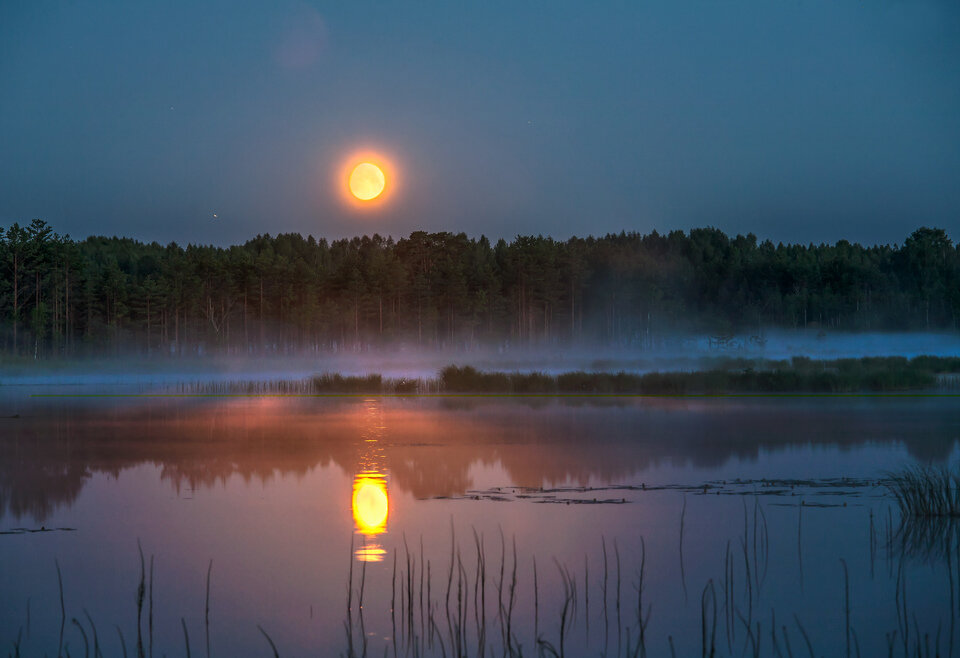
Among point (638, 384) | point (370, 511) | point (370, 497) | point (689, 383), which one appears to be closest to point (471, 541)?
point (370, 511)

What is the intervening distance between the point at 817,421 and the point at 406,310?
7500 cm

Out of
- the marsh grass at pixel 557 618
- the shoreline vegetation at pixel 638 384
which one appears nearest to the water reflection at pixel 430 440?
the marsh grass at pixel 557 618

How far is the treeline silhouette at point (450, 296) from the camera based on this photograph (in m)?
85.7

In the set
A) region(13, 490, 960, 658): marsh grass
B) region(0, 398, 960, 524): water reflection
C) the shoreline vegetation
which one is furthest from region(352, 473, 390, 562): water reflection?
the shoreline vegetation

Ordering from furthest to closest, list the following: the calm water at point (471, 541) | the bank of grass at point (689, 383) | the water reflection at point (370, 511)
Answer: the bank of grass at point (689, 383), the water reflection at point (370, 511), the calm water at point (471, 541)

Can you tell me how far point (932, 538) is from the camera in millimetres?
9406

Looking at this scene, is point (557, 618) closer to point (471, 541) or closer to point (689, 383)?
point (471, 541)

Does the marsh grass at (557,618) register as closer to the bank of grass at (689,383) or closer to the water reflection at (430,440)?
the water reflection at (430,440)

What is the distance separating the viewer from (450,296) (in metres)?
96.6

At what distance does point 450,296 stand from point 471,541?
286 ft

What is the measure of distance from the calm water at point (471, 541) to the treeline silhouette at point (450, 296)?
215 feet

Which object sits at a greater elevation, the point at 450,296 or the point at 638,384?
the point at 450,296

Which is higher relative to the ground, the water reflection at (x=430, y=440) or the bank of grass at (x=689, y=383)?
the bank of grass at (x=689, y=383)

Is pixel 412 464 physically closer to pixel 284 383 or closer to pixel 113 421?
pixel 113 421
